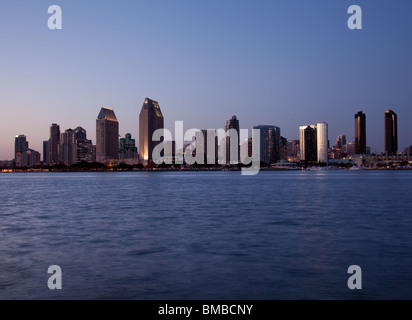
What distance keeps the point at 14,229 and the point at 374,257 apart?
2459cm

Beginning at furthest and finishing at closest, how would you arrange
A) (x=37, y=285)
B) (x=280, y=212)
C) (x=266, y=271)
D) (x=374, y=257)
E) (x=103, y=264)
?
(x=280, y=212) < (x=374, y=257) < (x=103, y=264) < (x=266, y=271) < (x=37, y=285)

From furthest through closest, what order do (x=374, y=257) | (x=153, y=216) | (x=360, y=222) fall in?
(x=153, y=216) → (x=360, y=222) → (x=374, y=257)

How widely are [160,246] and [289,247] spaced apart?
712 centimetres

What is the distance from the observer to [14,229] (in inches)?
1190

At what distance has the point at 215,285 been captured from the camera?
14.6 m

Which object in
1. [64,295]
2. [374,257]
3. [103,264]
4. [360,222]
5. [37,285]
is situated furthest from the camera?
[360,222]

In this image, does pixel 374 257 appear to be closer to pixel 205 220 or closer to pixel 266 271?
pixel 266 271

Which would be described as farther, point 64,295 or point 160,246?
point 160,246

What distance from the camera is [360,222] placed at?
34.2m

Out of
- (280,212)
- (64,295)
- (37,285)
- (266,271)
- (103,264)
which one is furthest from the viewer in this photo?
(280,212)

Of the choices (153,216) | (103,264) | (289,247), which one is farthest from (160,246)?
(153,216)
